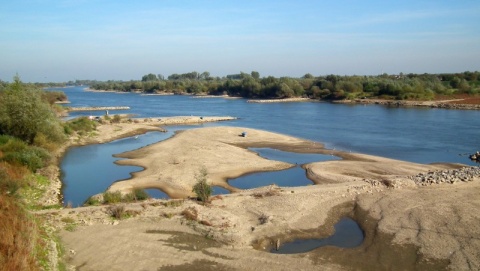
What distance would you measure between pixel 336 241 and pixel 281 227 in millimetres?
2419

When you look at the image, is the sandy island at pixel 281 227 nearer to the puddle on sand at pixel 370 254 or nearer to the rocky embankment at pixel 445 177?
the puddle on sand at pixel 370 254

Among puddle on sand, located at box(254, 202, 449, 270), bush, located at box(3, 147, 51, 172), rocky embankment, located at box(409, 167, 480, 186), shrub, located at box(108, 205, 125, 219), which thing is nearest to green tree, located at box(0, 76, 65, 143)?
bush, located at box(3, 147, 51, 172)

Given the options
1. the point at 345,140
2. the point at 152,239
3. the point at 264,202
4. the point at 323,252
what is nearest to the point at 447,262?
the point at 323,252

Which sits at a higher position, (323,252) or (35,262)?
(35,262)

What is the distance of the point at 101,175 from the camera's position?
3072 cm

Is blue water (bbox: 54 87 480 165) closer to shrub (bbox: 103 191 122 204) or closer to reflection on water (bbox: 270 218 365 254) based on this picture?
reflection on water (bbox: 270 218 365 254)

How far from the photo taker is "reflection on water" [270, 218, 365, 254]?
53.9 ft

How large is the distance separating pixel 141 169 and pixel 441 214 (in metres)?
20.8

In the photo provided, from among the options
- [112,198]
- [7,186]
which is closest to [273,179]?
[112,198]

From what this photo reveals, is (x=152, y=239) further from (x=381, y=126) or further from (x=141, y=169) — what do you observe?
(x=381, y=126)

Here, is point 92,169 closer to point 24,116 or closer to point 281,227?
point 24,116

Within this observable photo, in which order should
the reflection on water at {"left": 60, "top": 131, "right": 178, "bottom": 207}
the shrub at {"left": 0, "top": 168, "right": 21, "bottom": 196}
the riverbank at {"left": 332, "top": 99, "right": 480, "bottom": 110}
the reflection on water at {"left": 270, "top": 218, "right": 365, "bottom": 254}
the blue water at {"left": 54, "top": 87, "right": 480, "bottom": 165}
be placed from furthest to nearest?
the riverbank at {"left": 332, "top": 99, "right": 480, "bottom": 110} < the blue water at {"left": 54, "top": 87, "right": 480, "bottom": 165} < the reflection on water at {"left": 60, "top": 131, "right": 178, "bottom": 207} < the shrub at {"left": 0, "top": 168, "right": 21, "bottom": 196} < the reflection on water at {"left": 270, "top": 218, "right": 365, "bottom": 254}

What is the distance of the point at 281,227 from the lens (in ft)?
59.9

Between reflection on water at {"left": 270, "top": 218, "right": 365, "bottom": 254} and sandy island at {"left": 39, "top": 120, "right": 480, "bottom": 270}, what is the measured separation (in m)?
0.37
